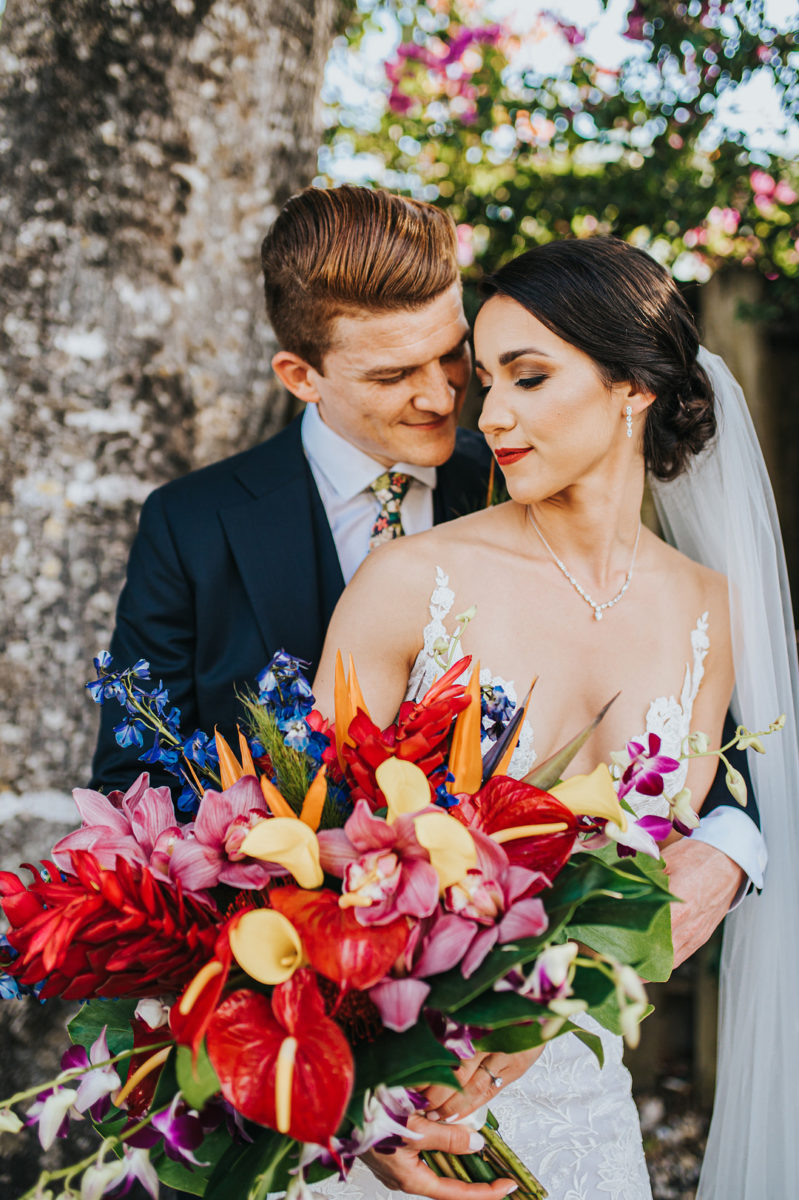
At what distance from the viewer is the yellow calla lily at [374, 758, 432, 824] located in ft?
3.62

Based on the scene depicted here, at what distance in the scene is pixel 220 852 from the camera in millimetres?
1178

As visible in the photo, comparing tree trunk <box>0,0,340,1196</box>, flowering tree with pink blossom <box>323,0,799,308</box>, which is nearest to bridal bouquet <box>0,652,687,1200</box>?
tree trunk <box>0,0,340,1196</box>

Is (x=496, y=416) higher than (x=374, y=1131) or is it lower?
higher

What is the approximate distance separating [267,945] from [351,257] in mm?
1830

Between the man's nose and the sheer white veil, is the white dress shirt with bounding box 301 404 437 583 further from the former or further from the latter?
the sheer white veil

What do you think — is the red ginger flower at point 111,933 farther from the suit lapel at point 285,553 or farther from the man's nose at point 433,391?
the man's nose at point 433,391

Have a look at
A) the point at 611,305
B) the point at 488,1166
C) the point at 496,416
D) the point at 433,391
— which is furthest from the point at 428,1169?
the point at 433,391

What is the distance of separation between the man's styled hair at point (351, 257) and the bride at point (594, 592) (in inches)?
15.4

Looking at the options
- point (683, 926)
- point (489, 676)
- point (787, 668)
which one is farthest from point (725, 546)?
point (683, 926)

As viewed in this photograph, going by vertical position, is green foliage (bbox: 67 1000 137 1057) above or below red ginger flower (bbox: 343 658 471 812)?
below

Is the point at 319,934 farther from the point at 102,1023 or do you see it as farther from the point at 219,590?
the point at 219,590

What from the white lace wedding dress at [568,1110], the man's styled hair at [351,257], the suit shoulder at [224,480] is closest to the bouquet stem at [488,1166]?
the white lace wedding dress at [568,1110]

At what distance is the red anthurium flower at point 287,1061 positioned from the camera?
98 centimetres

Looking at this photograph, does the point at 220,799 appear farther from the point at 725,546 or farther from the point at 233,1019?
the point at 725,546
